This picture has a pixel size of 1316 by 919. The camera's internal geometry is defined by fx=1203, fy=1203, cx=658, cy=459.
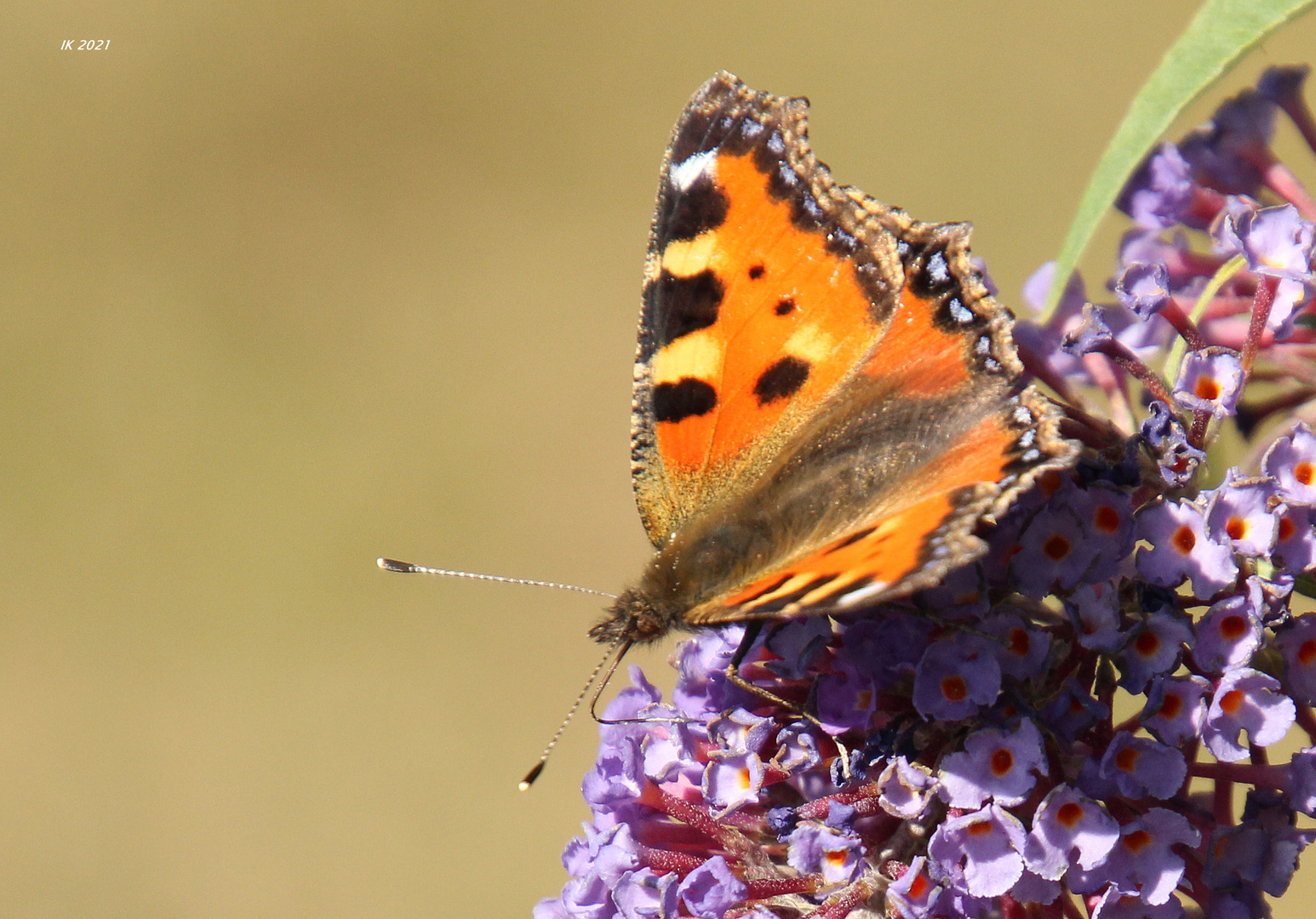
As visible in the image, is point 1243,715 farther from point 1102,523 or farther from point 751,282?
point 751,282

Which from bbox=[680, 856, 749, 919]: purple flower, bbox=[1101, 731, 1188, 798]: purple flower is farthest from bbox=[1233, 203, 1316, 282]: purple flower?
bbox=[680, 856, 749, 919]: purple flower

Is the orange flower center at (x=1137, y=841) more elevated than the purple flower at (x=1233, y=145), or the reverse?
the purple flower at (x=1233, y=145)

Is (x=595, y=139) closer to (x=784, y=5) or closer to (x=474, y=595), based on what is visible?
(x=784, y=5)

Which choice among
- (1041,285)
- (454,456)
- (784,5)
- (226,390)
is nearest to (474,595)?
(454,456)

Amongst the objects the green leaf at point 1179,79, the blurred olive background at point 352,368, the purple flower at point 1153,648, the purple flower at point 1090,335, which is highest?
the green leaf at point 1179,79

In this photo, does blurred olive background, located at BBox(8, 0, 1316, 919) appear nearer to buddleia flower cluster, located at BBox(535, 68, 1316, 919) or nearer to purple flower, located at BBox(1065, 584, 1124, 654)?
buddleia flower cluster, located at BBox(535, 68, 1316, 919)

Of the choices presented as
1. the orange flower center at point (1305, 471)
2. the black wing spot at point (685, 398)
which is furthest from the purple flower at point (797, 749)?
the orange flower center at point (1305, 471)

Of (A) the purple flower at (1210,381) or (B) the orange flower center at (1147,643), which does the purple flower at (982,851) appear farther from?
(A) the purple flower at (1210,381)
